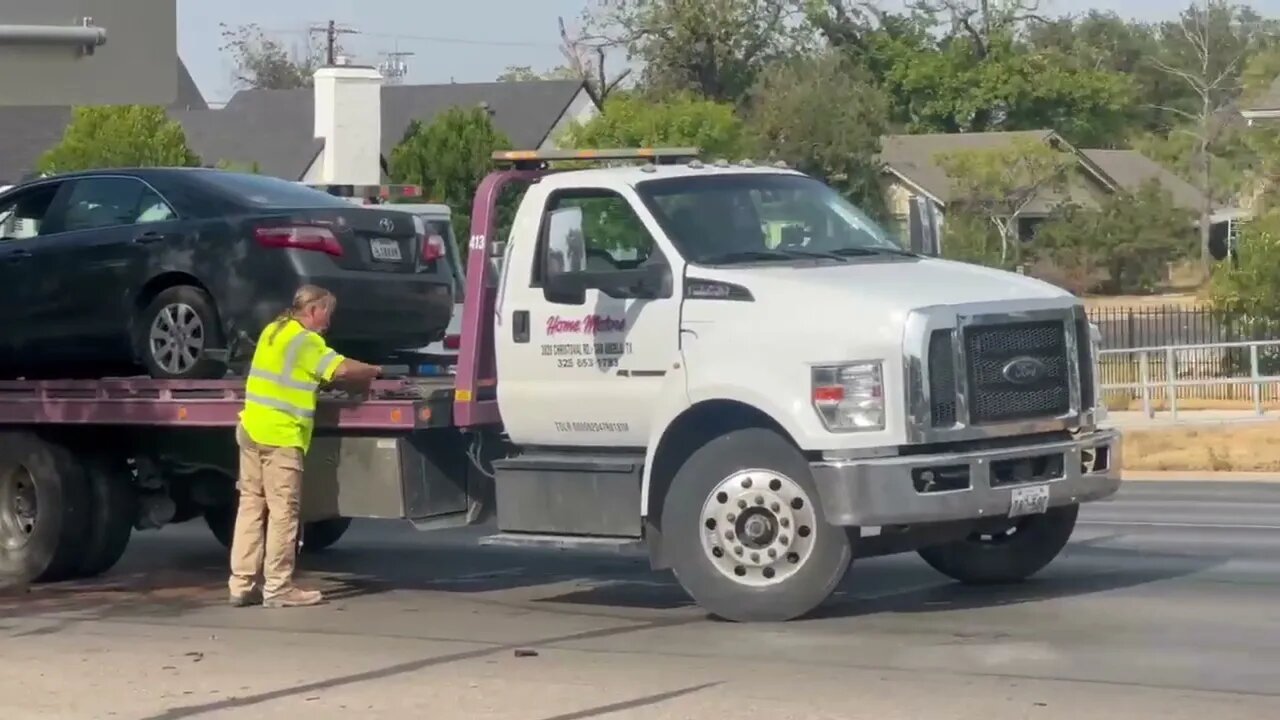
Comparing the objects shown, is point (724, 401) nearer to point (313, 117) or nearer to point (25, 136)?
point (25, 136)

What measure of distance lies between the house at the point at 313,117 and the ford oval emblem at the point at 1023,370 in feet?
137

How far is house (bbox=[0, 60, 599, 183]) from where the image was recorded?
54.5 meters

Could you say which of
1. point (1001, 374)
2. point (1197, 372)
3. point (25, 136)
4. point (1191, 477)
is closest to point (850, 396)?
point (1001, 374)

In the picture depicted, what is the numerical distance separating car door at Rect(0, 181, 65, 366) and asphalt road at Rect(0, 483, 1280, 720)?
1604 mm

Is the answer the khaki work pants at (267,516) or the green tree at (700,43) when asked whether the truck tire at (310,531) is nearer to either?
the khaki work pants at (267,516)

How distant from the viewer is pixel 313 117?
55812mm

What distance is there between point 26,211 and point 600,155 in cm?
415

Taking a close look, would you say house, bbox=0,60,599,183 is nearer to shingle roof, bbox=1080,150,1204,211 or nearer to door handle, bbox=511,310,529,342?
shingle roof, bbox=1080,150,1204,211

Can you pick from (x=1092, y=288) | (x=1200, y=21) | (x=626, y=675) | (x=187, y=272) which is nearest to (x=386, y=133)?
(x=1092, y=288)

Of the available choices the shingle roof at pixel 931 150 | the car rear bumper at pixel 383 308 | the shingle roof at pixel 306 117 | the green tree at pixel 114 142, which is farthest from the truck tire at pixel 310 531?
the shingle roof at pixel 931 150

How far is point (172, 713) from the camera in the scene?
27.6 ft

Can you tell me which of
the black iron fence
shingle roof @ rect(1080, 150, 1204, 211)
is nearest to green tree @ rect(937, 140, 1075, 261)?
shingle roof @ rect(1080, 150, 1204, 211)

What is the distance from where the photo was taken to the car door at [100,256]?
40.8 ft

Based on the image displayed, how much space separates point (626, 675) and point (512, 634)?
1505mm
